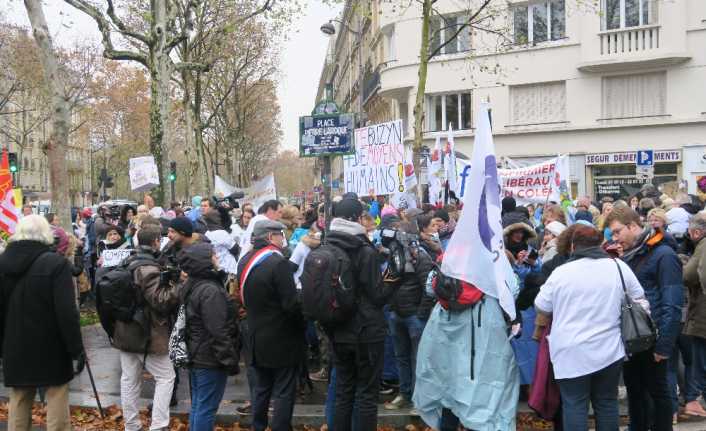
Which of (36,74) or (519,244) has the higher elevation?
(36,74)

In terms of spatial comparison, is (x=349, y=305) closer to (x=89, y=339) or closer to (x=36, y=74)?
(x=89, y=339)

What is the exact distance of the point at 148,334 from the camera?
6078 millimetres

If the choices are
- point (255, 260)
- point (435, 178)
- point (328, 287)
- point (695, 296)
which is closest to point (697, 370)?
point (695, 296)

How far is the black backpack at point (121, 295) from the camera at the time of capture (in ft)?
19.3

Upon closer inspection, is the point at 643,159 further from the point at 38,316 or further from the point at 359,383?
the point at 38,316

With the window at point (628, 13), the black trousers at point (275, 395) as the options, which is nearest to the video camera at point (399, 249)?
the black trousers at point (275, 395)

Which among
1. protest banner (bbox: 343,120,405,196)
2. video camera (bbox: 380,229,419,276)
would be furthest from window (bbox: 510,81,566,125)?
video camera (bbox: 380,229,419,276)

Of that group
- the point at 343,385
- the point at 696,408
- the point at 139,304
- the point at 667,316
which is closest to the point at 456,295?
the point at 343,385

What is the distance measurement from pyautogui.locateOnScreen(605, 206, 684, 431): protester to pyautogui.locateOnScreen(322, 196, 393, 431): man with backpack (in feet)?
6.34

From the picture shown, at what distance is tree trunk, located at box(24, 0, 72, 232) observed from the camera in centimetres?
1201

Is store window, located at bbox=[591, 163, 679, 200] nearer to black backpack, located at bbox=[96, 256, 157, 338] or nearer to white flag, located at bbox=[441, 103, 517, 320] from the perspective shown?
white flag, located at bbox=[441, 103, 517, 320]

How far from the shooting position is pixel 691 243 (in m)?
7.21

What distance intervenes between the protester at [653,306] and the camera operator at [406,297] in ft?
5.55

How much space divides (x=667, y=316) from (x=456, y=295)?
5.12 feet
